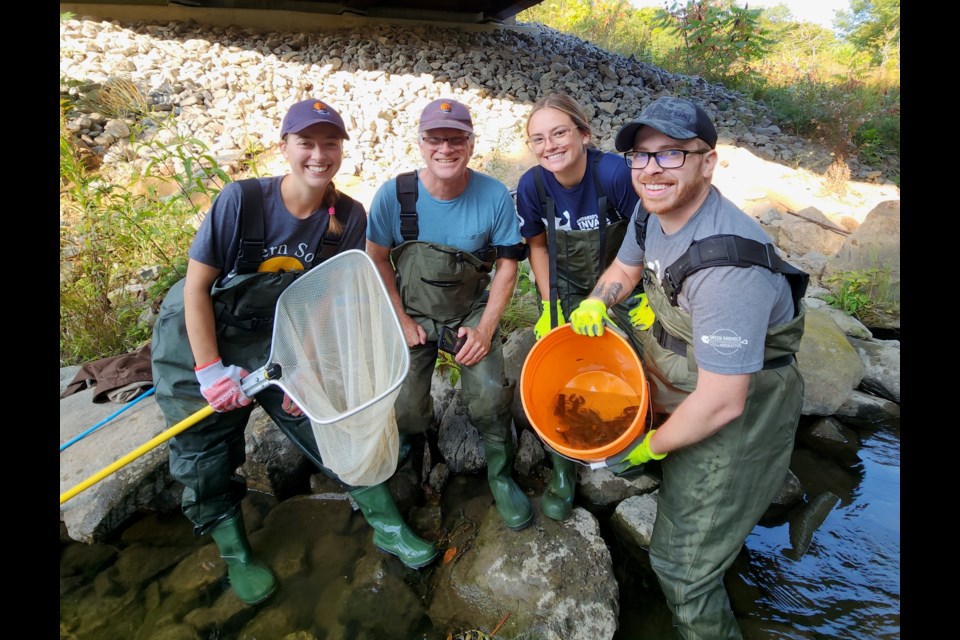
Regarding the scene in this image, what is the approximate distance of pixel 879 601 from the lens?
2.31 metres

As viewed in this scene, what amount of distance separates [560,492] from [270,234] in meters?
1.87

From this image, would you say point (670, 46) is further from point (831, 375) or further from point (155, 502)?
point (155, 502)

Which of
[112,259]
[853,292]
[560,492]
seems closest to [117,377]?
[112,259]

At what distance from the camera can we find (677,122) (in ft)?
5.27

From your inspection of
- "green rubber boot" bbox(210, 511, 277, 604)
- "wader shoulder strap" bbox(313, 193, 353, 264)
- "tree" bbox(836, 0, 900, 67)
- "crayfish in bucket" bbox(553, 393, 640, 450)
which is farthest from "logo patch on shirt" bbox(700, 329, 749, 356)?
"tree" bbox(836, 0, 900, 67)

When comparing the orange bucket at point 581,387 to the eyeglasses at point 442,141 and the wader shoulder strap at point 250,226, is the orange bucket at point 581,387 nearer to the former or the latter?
the eyeglasses at point 442,141

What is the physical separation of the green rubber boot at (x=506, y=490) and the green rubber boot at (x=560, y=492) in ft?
0.32

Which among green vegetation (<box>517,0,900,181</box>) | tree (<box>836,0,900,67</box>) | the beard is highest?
tree (<box>836,0,900,67</box>)

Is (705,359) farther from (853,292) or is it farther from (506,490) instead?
(853,292)

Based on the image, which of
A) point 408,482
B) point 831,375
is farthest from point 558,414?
point 831,375

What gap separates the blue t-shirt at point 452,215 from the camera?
2.43m

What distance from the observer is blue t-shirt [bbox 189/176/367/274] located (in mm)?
1990

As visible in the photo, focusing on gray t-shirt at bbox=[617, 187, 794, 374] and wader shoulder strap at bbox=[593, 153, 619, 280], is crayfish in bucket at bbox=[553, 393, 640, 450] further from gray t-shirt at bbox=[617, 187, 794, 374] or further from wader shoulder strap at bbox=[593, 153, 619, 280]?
wader shoulder strap at bbox=[593, 153, 619, 280]

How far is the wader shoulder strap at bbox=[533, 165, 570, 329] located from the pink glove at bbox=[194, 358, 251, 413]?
1460mm
